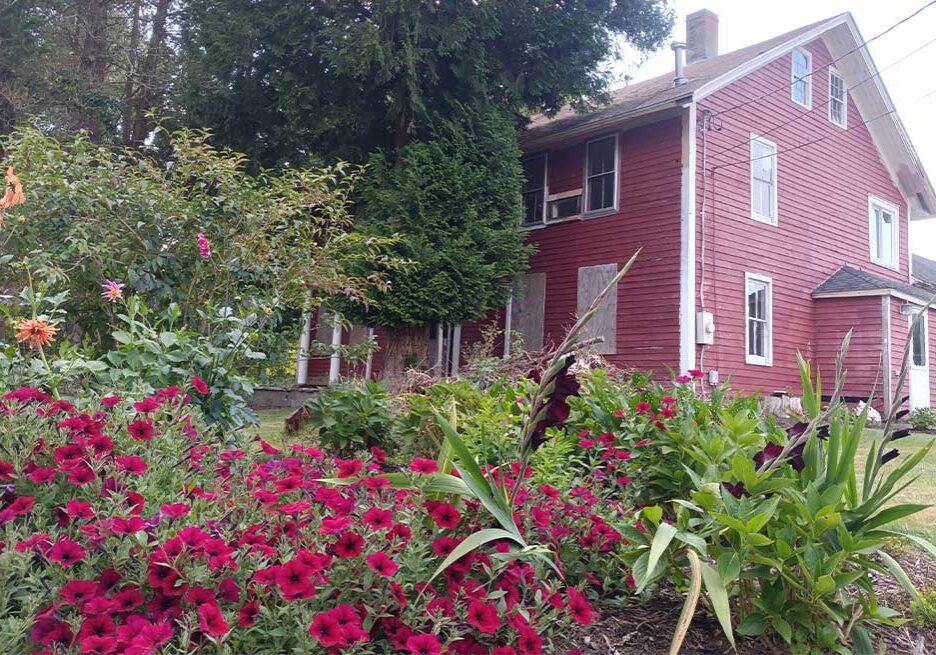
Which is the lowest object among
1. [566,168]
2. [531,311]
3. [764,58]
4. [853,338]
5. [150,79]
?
[853,338]

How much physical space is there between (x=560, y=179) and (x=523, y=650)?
13.1 meters

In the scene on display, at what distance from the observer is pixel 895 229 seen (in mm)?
16172

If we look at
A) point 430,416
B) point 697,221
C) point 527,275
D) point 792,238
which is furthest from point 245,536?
point 792,238

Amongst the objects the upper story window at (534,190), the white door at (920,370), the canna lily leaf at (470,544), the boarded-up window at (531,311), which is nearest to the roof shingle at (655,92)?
the upper story window at (534,190)

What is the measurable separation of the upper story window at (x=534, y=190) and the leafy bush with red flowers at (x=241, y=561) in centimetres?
1256

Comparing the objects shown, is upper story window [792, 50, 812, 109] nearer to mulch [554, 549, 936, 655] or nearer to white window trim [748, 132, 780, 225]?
white window trim [748, 132, 780, 225]

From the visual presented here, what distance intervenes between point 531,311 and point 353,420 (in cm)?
989

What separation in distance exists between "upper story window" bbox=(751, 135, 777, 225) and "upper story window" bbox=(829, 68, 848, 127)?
2.35 meters

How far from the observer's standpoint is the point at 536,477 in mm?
2639

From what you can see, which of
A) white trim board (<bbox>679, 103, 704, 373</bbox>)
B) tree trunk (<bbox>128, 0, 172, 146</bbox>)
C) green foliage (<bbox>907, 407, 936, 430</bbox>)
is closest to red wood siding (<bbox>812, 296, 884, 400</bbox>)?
green foliage (<bbox>907, 407, 936, 430</bbox>)

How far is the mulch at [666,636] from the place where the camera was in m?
1.99

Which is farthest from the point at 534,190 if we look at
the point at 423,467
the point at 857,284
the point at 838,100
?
the point at 423,467

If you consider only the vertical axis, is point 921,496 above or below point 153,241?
below

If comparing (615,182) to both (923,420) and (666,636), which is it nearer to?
(923,420)
